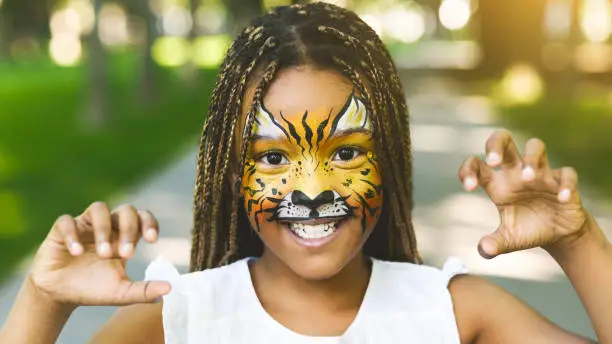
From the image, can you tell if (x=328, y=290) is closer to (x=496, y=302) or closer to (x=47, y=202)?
(x=496, y=302)

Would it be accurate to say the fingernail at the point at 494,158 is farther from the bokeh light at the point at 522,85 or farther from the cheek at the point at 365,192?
the bokeh light at the point at 522,85

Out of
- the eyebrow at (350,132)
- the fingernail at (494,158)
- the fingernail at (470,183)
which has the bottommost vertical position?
the fingernail at (470,183)

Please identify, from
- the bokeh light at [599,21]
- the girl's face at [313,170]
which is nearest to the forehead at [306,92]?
the girl's face at [313,170]

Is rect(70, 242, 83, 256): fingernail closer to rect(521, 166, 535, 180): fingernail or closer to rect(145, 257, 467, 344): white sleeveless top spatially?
rect(145, 257, 467, 344): white sleeveless top

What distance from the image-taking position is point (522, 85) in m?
19.1

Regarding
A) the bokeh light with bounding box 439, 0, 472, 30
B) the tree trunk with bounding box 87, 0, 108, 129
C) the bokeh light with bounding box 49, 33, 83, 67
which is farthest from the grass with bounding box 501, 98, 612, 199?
the bokeh light with bounding box 439, 0, 472, 30

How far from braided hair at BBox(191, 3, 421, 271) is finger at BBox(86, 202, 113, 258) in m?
0.45

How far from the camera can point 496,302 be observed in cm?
222

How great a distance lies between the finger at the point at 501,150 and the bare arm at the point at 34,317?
3.13ft

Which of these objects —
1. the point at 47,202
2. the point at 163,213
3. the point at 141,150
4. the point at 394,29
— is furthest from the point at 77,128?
the point at 394,29

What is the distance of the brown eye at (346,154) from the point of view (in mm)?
2131

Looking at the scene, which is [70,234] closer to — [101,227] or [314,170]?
[101,227]

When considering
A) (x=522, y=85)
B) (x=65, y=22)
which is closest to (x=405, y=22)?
(x=65, y=22)

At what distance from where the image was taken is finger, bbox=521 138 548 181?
1.92m
